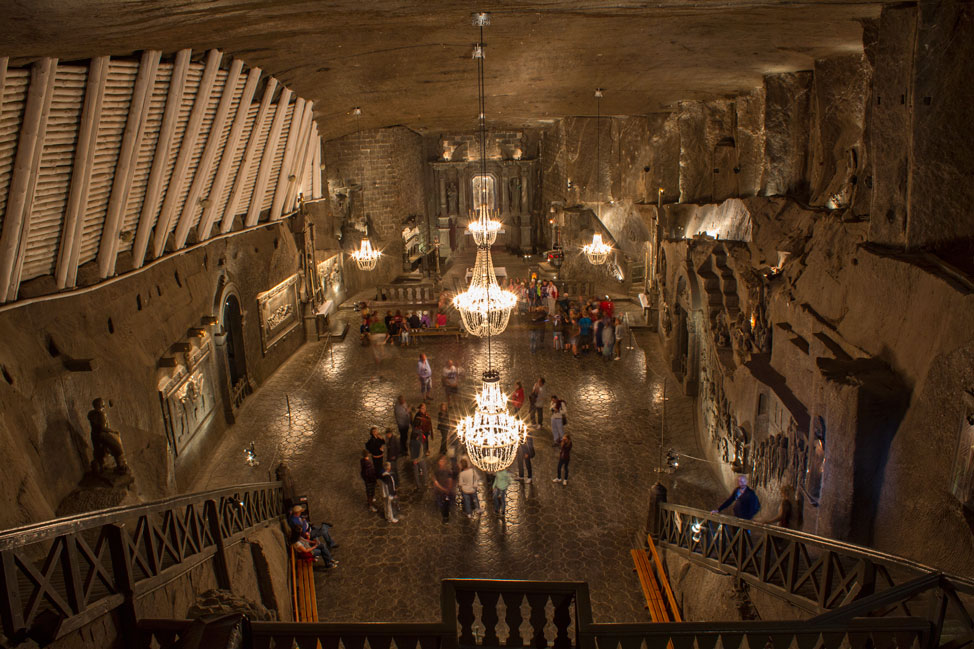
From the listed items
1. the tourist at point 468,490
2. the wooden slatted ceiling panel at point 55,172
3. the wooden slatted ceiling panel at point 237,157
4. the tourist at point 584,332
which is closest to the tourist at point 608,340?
the tourist at point 584,332

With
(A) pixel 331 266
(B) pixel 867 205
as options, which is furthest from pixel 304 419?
(B) pixel 867 205

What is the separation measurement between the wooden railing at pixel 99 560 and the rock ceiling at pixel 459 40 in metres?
3.36

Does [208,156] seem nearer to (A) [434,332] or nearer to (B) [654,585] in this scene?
(A) [434,332]

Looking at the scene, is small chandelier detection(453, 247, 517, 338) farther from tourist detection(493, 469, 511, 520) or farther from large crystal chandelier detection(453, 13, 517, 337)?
tourist detection(493, 469, 511, 520)

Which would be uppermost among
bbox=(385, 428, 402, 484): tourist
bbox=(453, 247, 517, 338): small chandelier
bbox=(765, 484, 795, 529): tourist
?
bbox=(453, 247, 517, 338): small chandelier

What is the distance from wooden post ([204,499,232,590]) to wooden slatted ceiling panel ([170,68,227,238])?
190 inches

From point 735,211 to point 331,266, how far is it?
36.1ft

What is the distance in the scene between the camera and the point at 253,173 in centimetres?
1222

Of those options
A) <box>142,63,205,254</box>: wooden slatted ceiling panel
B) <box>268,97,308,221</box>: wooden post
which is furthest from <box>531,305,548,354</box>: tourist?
<box>142,63,205,254</box>: wooden slatted ceiling panel

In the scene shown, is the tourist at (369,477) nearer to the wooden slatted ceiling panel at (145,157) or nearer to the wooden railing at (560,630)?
the wooden slatted ceiling panel at (145,157)

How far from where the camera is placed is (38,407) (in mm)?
6566

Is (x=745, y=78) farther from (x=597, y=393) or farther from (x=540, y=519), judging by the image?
(x=540, y=519)

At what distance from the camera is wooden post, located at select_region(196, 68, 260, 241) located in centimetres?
955

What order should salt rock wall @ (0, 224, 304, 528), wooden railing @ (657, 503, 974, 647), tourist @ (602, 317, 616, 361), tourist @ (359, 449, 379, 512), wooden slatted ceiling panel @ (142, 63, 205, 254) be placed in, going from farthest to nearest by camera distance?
tourist @ (602, 317, 616, 361), tourist @ (359, 449, 379, 512), wooden slatted ceiling panel @ (142, 63, 205, 254), salt rock wall @ (0, 224, 304, 528), wooden railing @ (657, 503, 974, 647)
